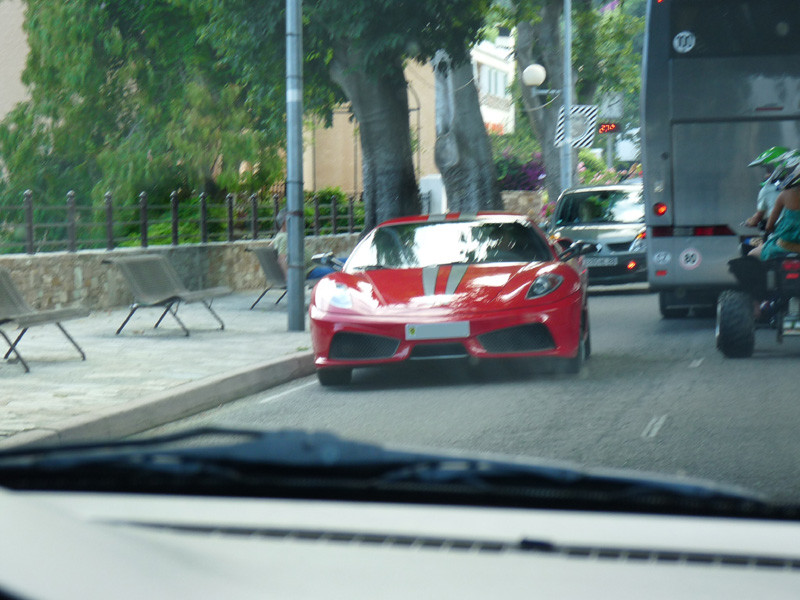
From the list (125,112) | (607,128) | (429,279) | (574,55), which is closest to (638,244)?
(429,279)

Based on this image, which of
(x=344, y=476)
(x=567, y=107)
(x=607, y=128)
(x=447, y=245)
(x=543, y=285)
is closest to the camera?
(x=344, y=476)

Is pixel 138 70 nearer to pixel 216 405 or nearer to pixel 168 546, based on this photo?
pixel 216 405

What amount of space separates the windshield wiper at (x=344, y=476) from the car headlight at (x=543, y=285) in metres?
7.11

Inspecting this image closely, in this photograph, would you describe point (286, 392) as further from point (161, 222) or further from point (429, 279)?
point (161, 222)

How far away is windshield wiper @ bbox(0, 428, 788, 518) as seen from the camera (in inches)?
89.7

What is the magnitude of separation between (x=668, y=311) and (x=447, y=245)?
231 inches

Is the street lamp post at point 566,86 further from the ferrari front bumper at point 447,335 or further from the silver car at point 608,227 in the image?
the ferrari front bumper at point 447,335

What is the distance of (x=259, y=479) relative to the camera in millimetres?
2441

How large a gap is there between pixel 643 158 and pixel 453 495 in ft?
37.7

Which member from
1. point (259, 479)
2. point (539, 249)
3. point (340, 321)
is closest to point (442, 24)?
point (539, 249)

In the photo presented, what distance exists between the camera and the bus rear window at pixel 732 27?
42.8 feet

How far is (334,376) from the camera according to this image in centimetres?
986

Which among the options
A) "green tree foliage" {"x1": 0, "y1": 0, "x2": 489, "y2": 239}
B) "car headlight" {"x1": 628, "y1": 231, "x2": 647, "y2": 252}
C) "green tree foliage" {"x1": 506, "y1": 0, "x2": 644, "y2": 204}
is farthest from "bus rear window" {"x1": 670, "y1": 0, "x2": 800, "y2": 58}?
"green tree foliage" {"x1": 506, "y1": 0, "x2": 644, "y2": 204}

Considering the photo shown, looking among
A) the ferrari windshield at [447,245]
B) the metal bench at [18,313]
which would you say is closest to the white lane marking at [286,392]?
the ferrari windshield at [447,245]
